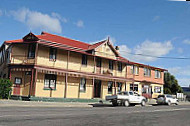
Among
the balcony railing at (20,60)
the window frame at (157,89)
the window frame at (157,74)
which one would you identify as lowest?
the window frame at (157,89)

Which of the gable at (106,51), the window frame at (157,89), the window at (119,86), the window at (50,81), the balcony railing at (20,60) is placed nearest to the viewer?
the balcony railing at (20,60)

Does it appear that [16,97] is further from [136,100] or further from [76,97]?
[136,100]

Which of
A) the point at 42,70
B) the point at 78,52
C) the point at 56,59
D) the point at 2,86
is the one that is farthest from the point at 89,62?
the point at 2,86

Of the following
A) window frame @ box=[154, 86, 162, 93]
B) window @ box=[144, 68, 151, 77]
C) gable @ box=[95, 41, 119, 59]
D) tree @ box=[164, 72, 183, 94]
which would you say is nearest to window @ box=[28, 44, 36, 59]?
gable @ box=[95, 41, 119, 59]

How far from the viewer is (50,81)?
23812 millimetres

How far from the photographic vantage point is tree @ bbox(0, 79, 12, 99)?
2011 centimetres

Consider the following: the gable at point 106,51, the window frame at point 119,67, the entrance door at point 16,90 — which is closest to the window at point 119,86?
the window frame at point 119,67

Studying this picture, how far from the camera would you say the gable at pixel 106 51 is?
2780 cm

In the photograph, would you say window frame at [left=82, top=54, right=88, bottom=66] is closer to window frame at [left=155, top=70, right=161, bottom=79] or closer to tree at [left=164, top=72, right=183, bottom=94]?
window frame at [left=155, top=70, right=161, bottom=79]

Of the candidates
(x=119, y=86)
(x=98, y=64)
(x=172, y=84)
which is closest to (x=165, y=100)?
(x=119, y=86)

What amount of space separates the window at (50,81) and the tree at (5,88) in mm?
4140

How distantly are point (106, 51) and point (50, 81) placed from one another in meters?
9.26

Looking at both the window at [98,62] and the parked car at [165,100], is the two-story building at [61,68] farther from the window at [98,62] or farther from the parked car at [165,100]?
the parked car at [165,100]

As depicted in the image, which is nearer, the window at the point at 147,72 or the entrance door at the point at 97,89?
the entrance door at the point at 97,89
